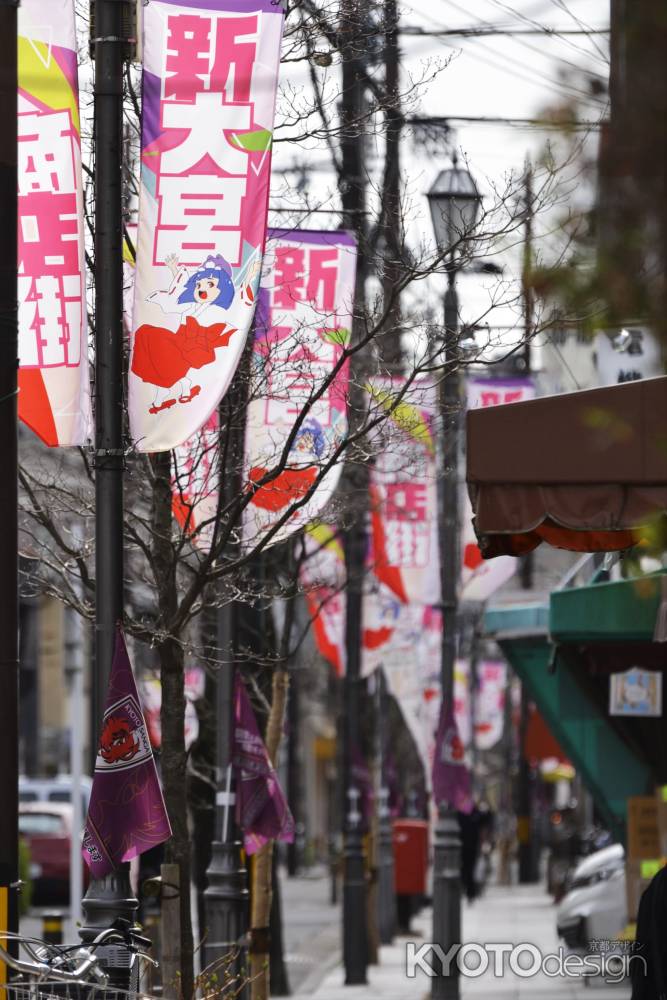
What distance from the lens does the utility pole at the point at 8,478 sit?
7016 mm

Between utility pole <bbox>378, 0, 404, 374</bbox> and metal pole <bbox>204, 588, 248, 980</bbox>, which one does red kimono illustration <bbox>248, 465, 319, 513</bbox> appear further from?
metal pole <bbox>204, 588, 248, 980</bbox>

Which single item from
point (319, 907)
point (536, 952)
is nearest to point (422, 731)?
point (536, 952)

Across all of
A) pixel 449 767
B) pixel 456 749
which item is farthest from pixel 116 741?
pixel 456 749

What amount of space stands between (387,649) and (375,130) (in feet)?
41.4

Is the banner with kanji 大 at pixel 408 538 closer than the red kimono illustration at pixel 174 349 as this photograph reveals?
No

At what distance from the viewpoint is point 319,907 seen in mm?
34906

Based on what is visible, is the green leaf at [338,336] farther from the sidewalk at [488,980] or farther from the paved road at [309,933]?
the paved road at [309,933]

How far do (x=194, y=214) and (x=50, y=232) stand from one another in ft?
2.23

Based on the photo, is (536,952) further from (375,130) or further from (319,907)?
(319,907)

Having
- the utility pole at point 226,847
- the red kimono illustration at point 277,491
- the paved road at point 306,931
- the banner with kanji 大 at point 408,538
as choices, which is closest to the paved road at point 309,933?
the paved road at point 306,931

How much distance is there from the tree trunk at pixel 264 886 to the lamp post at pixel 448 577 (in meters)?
2.17
